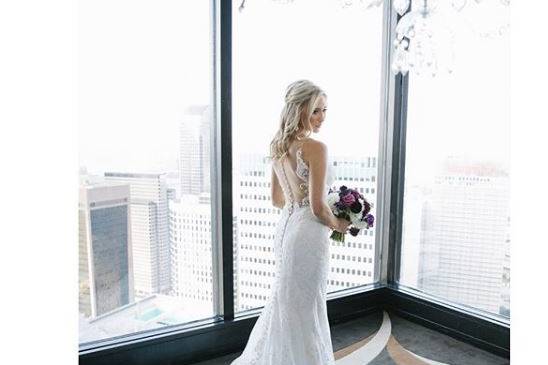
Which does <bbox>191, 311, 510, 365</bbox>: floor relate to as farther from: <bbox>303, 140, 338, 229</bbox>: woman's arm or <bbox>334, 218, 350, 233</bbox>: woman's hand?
<bbox>303, 140, 338, 229</bbox>: woman's arm

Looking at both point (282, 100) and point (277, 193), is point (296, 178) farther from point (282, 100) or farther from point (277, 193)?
point (282, 100)

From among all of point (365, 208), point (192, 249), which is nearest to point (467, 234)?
point (365, 208)

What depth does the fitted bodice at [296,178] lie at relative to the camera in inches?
104

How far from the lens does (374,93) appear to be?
415cm

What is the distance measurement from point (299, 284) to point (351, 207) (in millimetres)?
537

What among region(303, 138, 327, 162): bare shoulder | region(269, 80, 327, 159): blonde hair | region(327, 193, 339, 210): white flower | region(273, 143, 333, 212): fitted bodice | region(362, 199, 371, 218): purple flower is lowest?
region(362, 199, 371, 218): purple flower

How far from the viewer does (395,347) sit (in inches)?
138

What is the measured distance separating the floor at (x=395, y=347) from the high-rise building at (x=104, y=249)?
0.81 meters

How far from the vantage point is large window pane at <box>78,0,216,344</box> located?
9.37ft

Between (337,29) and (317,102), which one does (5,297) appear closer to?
(317,102)

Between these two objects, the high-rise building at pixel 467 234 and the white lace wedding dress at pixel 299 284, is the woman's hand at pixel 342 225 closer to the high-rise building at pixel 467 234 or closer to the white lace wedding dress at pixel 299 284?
the white lace wedding dress at pixel 299 284

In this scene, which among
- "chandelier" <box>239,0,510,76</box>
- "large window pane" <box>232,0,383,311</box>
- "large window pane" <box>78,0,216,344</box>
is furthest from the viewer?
"large window pane" <box>232,0,383,311</box>

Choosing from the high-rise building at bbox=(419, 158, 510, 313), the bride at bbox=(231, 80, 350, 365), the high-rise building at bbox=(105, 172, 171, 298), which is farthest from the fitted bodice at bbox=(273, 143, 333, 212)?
the high-rise building at bbox=(419, 158, 510, 313)

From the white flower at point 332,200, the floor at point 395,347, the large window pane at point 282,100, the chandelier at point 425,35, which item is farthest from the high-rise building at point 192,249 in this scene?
the chandelier at point 425,35
